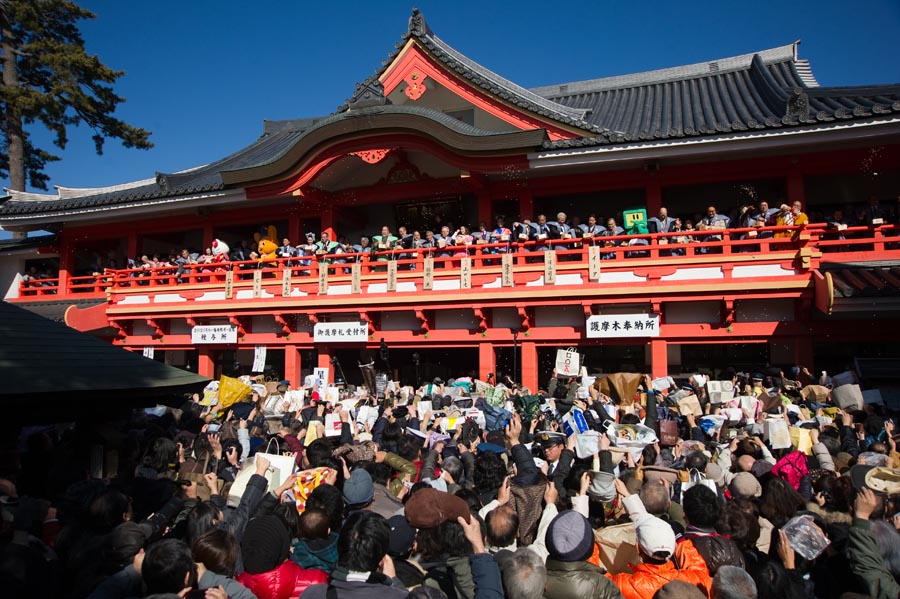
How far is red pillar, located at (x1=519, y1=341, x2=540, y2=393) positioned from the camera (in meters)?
12.6

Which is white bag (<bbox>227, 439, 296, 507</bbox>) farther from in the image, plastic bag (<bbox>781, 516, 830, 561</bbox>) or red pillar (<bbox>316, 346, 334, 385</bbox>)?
red pillar (<bbox>316, 346, 334, 385</bbox>)

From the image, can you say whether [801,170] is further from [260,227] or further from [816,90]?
[260,227]

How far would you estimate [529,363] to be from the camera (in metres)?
12.6

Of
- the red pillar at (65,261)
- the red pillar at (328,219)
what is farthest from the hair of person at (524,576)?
the red pillar at (65,261)

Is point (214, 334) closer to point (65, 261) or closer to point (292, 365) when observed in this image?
point (292, 365)

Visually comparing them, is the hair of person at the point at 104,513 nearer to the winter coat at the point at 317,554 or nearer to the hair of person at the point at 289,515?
the hair of person at the point at 289,515

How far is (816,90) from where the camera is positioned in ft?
43.8

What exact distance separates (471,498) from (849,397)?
19.5 feet

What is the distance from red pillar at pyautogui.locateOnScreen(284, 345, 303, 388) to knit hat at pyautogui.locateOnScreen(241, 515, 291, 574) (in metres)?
11.0

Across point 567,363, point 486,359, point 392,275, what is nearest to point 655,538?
point 567,363

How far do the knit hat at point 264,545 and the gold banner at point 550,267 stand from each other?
352 inches

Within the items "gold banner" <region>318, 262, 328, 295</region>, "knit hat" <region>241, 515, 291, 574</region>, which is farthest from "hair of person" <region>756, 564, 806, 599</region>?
"gold banner" <region>318, 262, 328, 295</region>

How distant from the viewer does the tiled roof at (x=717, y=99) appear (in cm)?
1073

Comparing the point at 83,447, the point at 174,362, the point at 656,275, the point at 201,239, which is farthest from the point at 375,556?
the point at 201,239
